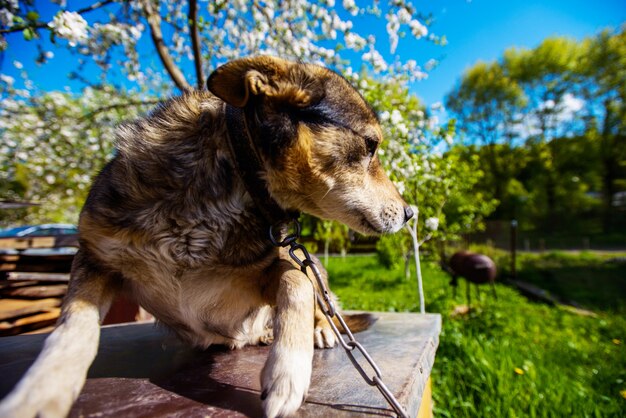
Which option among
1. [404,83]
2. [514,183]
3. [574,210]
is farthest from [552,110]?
[404,83]

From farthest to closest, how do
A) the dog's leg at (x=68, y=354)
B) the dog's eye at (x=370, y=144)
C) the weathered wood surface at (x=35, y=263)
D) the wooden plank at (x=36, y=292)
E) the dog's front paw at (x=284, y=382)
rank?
the weathered wood surface at (x=35, y=263) → the wooden plank at (x=36, y=292) → the dog's eye at (x=370, y=144) → the dog's front paw at (x=284, y=382) → the dog's leg at (x=68, y=354)

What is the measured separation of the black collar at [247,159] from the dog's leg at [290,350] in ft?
1.17

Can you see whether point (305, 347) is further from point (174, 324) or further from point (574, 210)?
point (574, 210)

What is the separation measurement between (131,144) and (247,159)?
0.64 meters

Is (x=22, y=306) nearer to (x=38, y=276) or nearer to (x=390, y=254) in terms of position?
(x=38, y=276)

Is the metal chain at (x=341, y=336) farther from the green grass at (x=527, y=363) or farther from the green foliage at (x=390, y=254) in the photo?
the green foliage at (x=390, y=254)

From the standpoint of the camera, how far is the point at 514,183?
1258 inches

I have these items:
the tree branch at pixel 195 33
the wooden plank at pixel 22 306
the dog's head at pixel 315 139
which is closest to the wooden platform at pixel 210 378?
the dog's head at pixel 315 139

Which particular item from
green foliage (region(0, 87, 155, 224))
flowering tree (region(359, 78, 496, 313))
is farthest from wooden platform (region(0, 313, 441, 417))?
green foliage (region(0, 87, 155, 224))

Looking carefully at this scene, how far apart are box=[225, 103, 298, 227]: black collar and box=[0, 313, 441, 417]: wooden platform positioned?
760 millimetres

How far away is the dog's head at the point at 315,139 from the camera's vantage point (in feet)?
5.48

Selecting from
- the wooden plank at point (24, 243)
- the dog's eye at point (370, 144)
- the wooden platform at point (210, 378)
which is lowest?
the wooden platform at point (210, 378)

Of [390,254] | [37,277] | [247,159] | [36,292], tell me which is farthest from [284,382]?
[390,254]

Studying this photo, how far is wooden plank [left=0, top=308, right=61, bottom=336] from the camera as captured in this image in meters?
3.02
